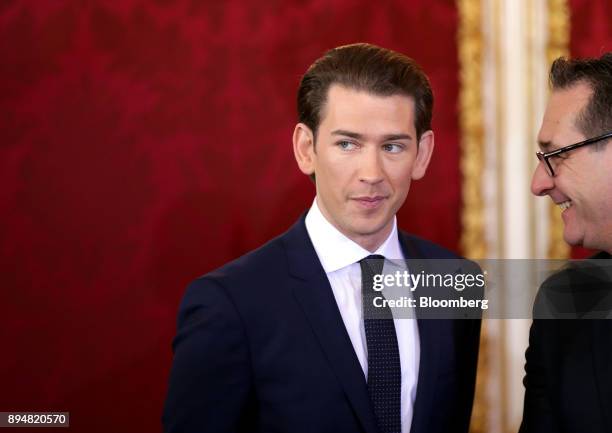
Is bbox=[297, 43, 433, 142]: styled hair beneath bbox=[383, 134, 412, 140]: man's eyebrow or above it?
above

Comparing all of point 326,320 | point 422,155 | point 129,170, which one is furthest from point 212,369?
point 129,170

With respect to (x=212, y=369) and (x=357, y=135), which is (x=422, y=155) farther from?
(x=212, y=369)

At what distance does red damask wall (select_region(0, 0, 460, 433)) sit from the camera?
269 cm

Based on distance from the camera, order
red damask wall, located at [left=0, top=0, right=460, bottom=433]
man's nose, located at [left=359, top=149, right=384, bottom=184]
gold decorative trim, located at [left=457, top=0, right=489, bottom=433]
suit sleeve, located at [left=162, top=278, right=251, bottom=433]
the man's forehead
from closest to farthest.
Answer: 1. suit sleeve, located at [left=162, top=278, right=251, bottom=433]
2. man's nose, located at [left=359, top=149, right=384, bottom=184]
3. the man's forehead
4. red damask wall, located at [left=0, top=0, right=460, bottom=433]
5. gold decorative trim, located at [left=457, top=0, right=489, bottom=433]

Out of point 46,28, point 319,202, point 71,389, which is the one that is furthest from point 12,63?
point 319,202

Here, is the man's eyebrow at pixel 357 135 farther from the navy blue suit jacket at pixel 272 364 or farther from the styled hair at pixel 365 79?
the navy blue suit jacket at pixel 272 364

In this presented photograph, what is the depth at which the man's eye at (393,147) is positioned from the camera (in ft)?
5.77

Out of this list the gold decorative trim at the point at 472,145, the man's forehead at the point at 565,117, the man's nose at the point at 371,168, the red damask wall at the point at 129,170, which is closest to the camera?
the man's nose at the point at 371,168

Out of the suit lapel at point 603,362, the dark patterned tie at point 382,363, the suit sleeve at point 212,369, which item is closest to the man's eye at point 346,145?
the dark patterned tie at point 382,363

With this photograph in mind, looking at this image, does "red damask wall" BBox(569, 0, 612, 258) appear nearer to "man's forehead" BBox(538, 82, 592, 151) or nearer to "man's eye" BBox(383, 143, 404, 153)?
"man's forehead" BBox(538, 82, 592, 151)

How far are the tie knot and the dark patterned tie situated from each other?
2 centimetres

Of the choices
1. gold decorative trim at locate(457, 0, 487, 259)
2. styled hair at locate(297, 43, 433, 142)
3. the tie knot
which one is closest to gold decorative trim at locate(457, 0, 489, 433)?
gold decorative trim at locate(457, 0, 487, 259)

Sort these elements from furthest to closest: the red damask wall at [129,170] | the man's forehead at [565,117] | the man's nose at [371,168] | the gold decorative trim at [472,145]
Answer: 1. the gold decorative trim at [472,145]
2. the red damask wall at [129,170]
3. the man's forehead at [565,117]
4. the man's nose at [371,168]

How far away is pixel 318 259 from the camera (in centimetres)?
173
